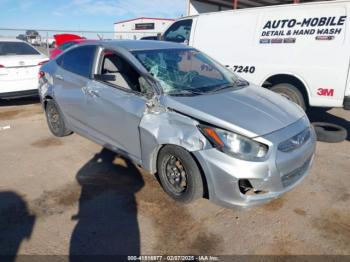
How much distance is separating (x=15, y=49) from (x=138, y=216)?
624cm

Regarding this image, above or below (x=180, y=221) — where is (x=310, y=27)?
above

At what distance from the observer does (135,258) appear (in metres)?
2.51

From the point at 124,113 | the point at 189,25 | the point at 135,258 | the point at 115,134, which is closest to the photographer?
the point at 135,258

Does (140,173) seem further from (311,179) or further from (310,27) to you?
(310,27)

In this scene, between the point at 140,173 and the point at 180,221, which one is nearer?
the point at 180,221

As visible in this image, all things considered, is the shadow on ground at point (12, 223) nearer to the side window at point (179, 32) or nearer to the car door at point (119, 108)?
the car door at point (119, 108)

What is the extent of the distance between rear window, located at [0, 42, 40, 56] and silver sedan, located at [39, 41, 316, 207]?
360 centimetres

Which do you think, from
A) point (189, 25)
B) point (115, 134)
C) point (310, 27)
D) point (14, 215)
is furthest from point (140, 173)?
point (189, 25)

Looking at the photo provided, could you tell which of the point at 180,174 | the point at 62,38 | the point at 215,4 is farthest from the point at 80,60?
the point at 62,38

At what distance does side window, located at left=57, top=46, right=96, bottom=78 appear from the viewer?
4105 millimetres

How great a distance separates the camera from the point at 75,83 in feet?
14.0

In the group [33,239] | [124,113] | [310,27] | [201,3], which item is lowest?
[33,239]

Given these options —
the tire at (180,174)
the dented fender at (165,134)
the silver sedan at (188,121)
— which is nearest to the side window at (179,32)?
the silver sedan at (188,121)

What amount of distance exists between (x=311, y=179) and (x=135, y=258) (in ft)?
8.10
